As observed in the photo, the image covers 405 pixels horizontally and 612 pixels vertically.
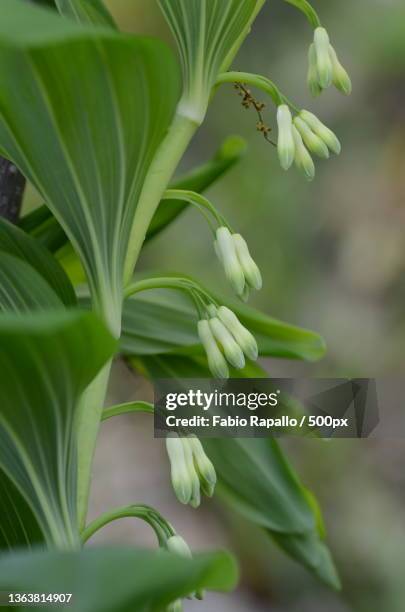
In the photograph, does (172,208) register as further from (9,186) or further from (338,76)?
(338,76)

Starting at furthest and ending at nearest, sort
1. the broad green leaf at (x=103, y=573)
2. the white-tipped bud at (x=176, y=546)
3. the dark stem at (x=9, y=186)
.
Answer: the dark stem at (x=9, y=186) < the white-tipped bud at (x=176, y=546) < the broad green leaf at (x=103, y=573)

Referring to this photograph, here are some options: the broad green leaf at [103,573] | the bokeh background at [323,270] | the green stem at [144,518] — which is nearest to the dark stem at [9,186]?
the green stem at [144,518]

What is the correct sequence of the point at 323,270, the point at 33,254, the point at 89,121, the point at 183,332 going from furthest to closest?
the point at 323,270
the point at 183,332
the point at 33,254
the point at 89,121

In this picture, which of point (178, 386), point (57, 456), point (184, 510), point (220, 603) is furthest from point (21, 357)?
point (184, 510)

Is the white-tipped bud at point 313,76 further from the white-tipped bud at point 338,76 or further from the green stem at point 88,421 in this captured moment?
the green stem at point 88,421

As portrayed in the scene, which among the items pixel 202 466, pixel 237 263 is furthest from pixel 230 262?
pixel 202 466

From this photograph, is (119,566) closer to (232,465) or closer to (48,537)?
(48,537)

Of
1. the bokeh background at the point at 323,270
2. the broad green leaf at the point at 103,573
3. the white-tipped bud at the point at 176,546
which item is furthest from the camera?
the bokeh background at the point at 323,270
